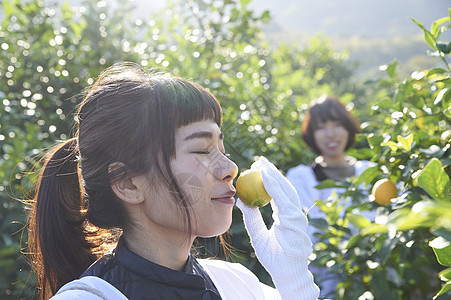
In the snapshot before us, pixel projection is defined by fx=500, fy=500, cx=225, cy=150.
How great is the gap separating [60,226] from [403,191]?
88 centimetres

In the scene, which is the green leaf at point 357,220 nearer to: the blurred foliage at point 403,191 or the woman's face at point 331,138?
the blurred foliage at point 403,191

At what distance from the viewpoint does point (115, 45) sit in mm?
3164

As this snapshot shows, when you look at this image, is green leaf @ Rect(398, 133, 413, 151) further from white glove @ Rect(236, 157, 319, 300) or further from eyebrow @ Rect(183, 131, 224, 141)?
eyebrow @ Rect(183, 131, 224, 141)

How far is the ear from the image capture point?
3.75 feet

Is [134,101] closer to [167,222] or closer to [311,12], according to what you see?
[167,222]

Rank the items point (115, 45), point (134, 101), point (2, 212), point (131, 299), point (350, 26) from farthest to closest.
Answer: point (350, 26) → point (115, 45) → point (2, 212) → point (134, 101) → point (131, 299)

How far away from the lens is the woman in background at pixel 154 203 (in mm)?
1103

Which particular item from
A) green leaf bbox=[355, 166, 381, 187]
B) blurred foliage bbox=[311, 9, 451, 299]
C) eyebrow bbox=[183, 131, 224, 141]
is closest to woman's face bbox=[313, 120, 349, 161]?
blurred foliage bbox=[311, 9, 451, 299]

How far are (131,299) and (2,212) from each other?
1319 millimetres

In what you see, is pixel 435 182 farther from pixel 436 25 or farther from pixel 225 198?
pixel 436 25

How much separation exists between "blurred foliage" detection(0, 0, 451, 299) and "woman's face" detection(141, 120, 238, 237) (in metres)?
0.44

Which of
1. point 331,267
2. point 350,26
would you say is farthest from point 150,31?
point 350,26

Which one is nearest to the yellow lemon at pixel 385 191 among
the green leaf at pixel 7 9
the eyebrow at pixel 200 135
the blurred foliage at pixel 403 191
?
the blurred foliage at pixel 403 191

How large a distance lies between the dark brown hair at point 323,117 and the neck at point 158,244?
197 centimetres
